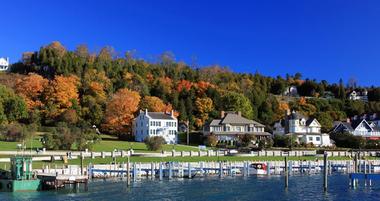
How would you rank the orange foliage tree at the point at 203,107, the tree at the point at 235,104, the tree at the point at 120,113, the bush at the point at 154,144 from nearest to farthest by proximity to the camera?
the bush at the point at 154,144
the tree at the point at 120,113
the orange foliage tree at the point at 203,107
the tree at the point at 235,104

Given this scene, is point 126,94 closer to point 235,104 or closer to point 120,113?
point 120,113

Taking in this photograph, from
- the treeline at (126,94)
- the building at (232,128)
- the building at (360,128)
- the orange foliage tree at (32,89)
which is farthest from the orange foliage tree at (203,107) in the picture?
the orange foliage tree at (32,89)

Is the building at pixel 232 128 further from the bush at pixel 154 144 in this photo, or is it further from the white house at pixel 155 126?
the bush at pixel 154 144

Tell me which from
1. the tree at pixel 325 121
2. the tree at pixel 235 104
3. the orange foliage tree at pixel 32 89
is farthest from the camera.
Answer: the tree at pixel 235 104

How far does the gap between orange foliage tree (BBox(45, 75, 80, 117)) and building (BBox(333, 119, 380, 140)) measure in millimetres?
64176

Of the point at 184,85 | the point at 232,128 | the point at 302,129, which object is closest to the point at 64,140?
the point at 232,128

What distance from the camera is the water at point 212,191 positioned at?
47938mm

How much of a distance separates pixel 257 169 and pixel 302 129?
60711mm

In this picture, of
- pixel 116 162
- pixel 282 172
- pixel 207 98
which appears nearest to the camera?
pixel 116 162

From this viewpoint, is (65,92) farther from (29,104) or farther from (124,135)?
(124,135)

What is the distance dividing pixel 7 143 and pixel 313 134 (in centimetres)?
7028

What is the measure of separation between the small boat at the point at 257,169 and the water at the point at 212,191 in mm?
7575

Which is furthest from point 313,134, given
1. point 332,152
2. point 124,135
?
point 124,135

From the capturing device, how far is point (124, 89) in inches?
5251
